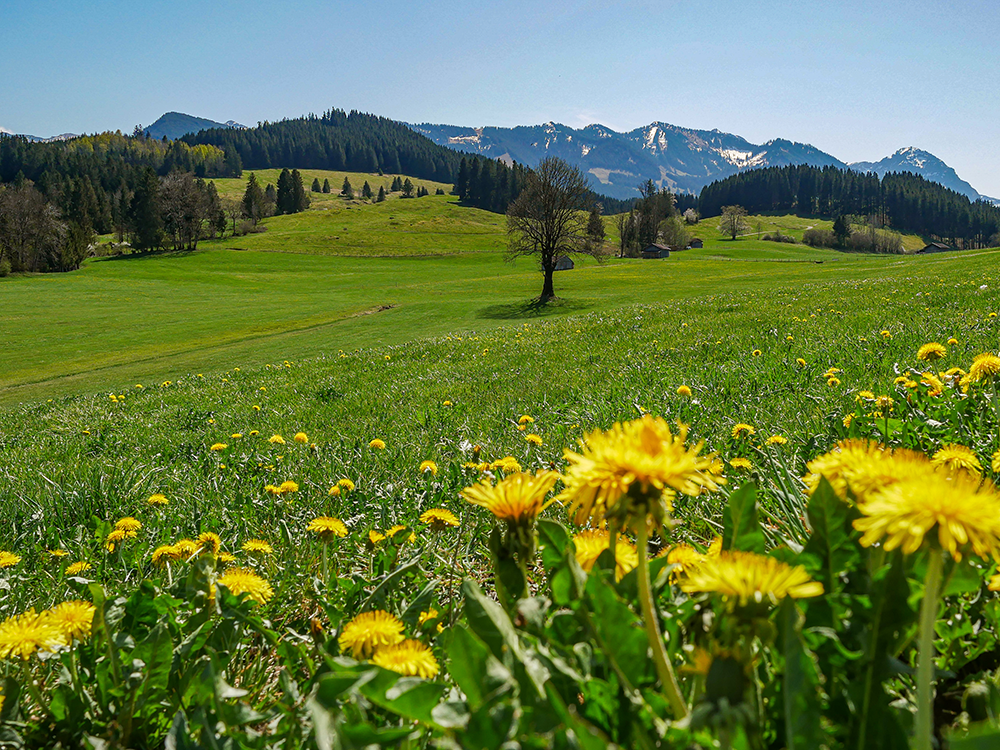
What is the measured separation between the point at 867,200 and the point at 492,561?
7758 inches

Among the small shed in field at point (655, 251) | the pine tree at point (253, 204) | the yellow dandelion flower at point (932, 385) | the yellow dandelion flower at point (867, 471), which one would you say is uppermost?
the pine tree at point (253, 204)

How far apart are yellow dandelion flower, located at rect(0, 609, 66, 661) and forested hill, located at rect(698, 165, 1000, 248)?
621ft

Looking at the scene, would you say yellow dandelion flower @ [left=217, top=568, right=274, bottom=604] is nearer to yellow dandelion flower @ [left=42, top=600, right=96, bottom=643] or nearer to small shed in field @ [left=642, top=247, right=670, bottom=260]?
yellow dandelion flower @ [left=42, top=600, right=96, bottom=643]

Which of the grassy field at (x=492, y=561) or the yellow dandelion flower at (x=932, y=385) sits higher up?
the yellow dandelion flower at (x=932, y=385)

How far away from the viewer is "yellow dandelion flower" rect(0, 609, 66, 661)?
126 centimetres

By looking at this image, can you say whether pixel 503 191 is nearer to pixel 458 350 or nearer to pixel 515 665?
pixel 458 350

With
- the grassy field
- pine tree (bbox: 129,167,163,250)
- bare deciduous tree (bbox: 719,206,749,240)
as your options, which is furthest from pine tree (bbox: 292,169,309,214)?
the grassy field

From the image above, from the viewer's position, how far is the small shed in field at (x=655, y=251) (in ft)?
337

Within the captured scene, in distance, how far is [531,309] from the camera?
32594 millimetres

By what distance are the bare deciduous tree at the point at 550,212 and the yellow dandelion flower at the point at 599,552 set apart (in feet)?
114

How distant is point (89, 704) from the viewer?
1.29 meters

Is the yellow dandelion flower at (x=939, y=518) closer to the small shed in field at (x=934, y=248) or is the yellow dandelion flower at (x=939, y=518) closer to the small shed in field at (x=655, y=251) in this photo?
the small shed in field at (x=655, y=251)

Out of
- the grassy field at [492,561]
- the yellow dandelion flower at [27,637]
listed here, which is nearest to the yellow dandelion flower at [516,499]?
the grassy field at [492,561]

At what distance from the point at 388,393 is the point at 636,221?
105749 millimetres
